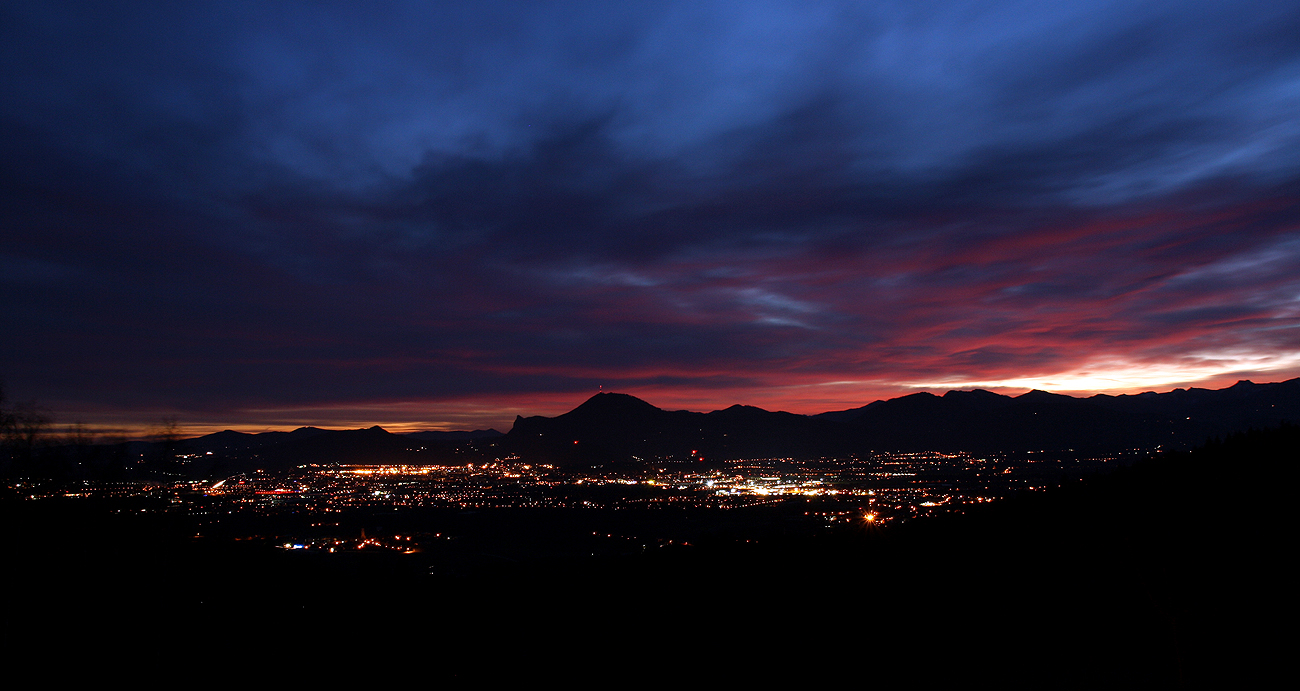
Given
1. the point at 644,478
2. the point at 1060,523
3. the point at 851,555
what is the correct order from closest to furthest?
the point at 1060,523
the point at 851,555
the point at 644,478

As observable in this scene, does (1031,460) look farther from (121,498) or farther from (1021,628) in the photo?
(121,498)

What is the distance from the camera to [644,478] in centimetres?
18438

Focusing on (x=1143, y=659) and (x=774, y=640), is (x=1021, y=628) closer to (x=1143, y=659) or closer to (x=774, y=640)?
(x=1143, y=659)

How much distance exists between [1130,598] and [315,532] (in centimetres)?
8188

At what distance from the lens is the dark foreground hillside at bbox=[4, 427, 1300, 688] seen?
73.8 feet

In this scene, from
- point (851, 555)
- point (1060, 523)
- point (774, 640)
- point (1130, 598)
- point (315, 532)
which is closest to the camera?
point (1130, 598)

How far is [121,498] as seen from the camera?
116 feet

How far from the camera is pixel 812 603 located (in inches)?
1351

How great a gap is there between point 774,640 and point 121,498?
1177 inches

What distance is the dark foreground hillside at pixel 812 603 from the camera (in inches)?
885

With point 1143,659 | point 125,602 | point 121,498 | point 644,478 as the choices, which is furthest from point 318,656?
point 644,478

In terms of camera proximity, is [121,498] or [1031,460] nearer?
[121,498]

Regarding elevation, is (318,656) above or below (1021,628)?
below

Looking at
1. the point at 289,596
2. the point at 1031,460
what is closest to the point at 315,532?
the point at 289,596
